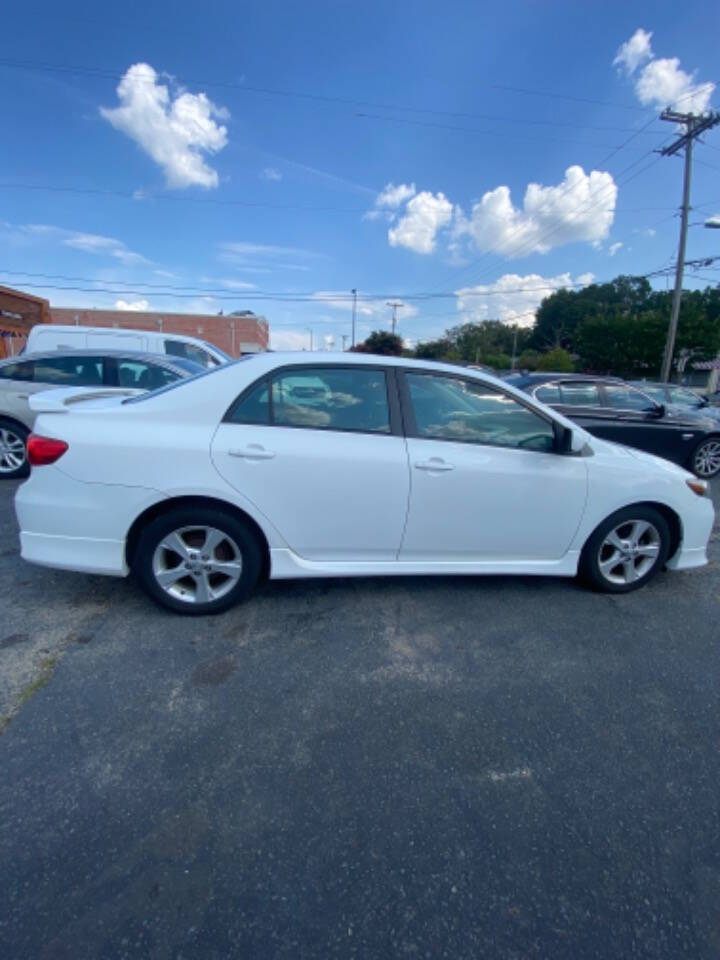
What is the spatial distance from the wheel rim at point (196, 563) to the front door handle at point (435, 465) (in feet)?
3.91

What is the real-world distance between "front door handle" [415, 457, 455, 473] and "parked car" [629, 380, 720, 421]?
6.46 meters

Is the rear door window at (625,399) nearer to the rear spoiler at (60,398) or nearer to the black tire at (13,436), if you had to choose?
the rear spoiler at (60,398)

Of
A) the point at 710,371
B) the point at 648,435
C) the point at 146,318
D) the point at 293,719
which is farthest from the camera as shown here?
the point at 146,318

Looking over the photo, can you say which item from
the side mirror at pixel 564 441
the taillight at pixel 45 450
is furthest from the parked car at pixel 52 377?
the side mirror at pixel 564 441

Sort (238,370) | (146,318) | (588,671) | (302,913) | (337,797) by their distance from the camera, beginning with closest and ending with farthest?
(302,913), (337,797), (588,671), (238,370), (146,318)

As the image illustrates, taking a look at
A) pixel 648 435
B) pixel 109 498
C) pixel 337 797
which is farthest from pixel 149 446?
pixel 648 435

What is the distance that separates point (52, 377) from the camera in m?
5.62

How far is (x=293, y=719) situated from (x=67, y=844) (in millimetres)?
856

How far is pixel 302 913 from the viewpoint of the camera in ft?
4.23

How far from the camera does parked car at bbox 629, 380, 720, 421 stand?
7.43 meters

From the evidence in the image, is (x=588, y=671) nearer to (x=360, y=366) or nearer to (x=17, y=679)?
(x=360, y=366)

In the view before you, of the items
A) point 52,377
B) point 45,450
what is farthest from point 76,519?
point 52,377

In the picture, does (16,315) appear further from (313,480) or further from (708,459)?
(708,459)

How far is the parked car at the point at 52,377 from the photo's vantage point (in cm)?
534
